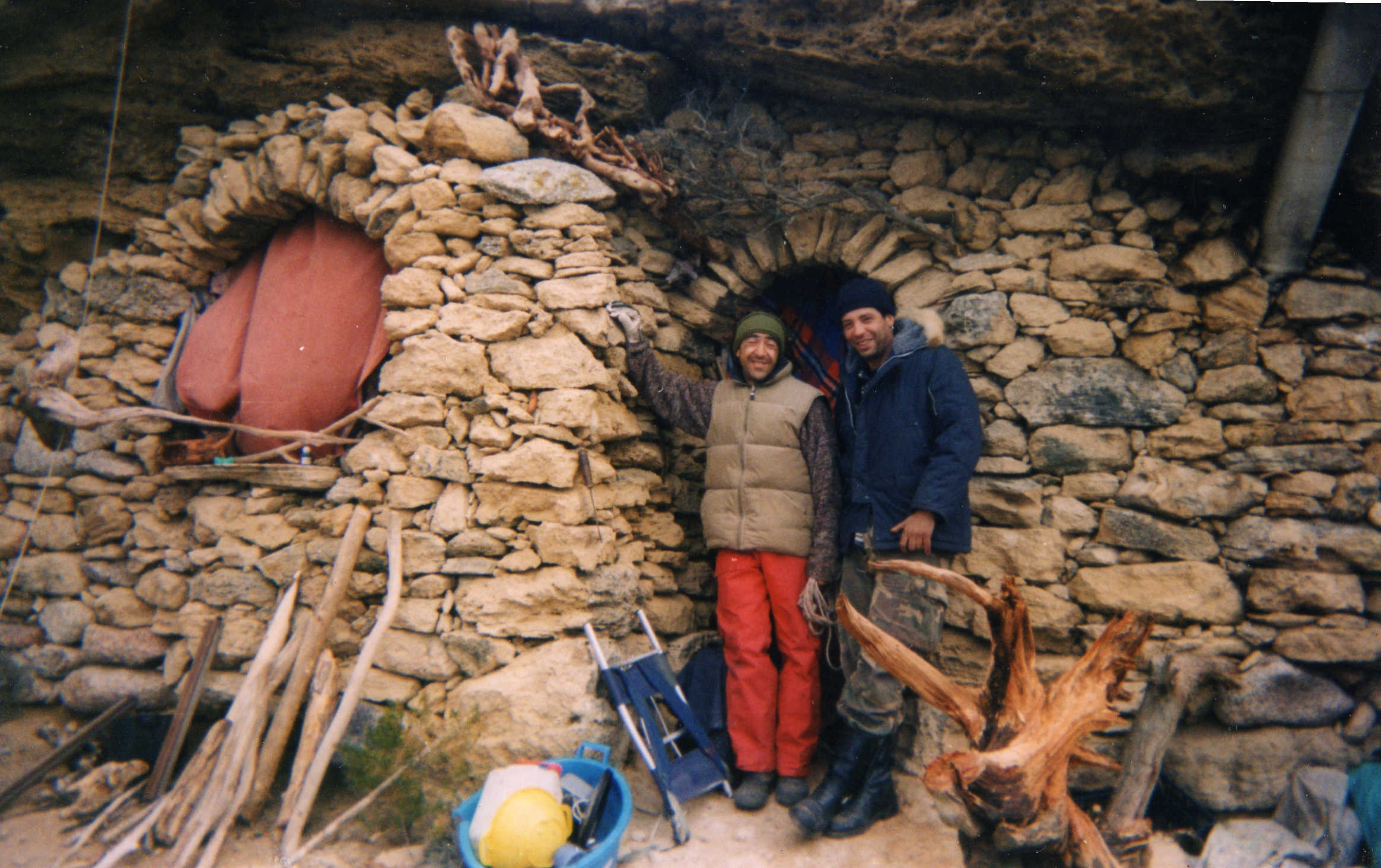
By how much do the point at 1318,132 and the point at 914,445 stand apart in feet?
6.70

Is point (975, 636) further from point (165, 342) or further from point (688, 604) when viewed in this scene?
point (165, 342)

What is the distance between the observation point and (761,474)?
3064 millimetres

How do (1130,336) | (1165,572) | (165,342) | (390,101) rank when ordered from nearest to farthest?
(1165,572) → (1130,336) → (390,101) → (165,342)

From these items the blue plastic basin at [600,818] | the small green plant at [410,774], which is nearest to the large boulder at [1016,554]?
the blue plastic basin at [600,818]

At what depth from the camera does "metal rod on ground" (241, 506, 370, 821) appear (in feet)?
8.82

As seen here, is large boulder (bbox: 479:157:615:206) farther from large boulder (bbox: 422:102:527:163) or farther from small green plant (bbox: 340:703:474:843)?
small green plant (bbox: 340:703:474:843)

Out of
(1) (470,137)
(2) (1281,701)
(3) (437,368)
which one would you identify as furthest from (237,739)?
(2) (1281,701)

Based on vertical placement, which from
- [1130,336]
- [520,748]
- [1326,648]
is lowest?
[520,748]

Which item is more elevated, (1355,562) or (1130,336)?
(1130,336)

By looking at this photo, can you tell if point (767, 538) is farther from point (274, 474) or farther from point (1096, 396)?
point (274, 474)

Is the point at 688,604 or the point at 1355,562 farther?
the point at 688,604

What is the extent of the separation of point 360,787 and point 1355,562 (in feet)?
13.9

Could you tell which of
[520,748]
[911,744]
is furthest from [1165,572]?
[520,748]

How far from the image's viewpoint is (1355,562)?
260 centimetres
